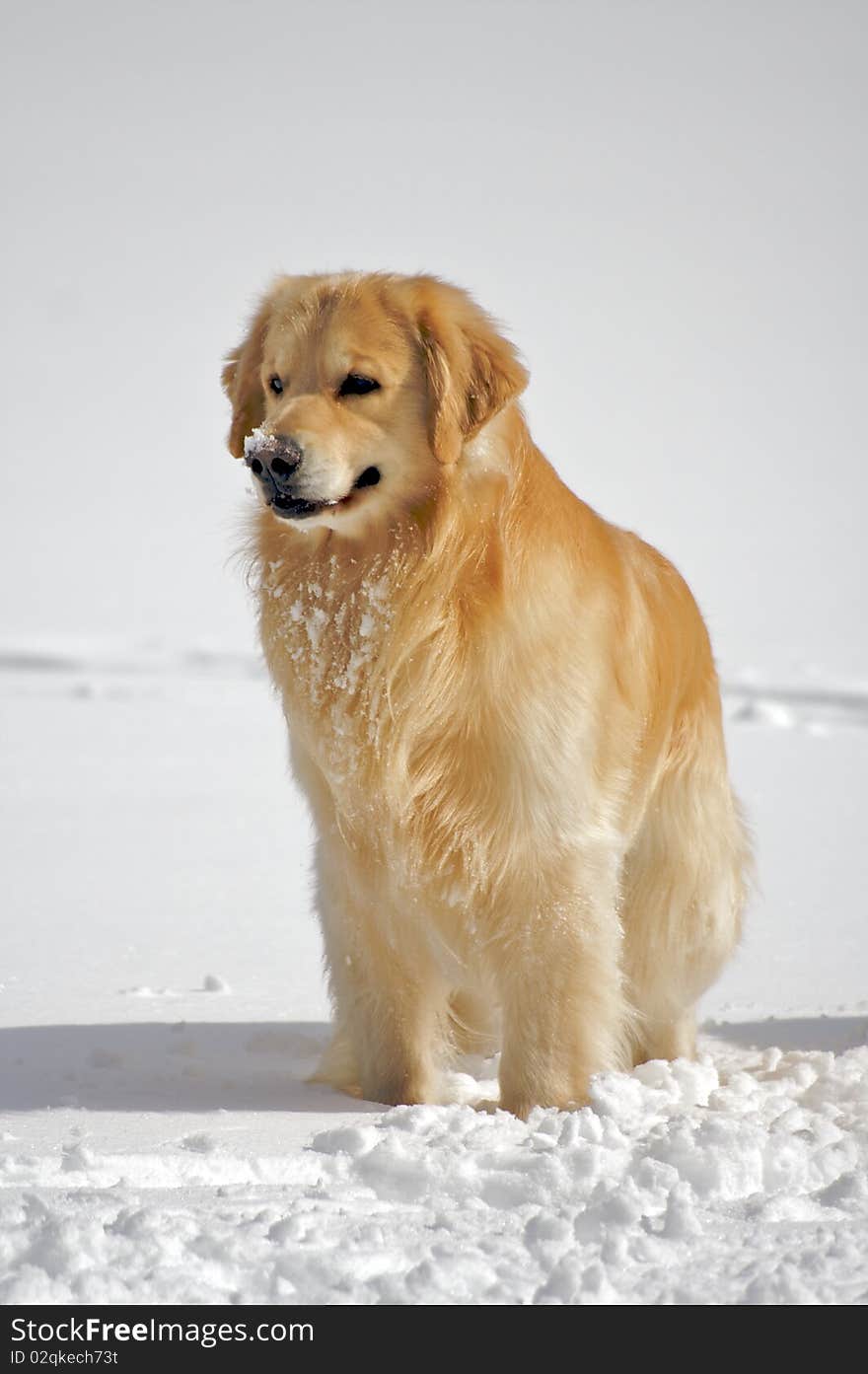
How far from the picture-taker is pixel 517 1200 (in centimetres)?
276

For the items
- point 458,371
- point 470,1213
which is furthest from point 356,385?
point 470,1213

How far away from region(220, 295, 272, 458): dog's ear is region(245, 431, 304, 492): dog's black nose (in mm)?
464

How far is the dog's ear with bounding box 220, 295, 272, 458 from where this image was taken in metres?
3.54

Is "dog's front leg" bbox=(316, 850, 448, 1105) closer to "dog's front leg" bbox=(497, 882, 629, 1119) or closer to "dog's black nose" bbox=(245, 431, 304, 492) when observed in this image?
"dog's front leg" bbox=(497, 882, 629, 1119)

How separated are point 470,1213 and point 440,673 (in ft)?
3.60

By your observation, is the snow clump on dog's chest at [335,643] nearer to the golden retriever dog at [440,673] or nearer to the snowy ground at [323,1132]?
the golden retriever dog at [440,673]

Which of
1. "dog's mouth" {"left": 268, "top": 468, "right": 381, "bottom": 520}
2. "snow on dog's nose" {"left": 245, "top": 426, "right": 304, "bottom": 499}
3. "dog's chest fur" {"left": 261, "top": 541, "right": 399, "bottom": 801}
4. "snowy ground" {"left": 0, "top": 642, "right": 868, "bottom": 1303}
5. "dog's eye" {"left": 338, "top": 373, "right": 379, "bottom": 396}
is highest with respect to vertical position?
"dog's eye" {"left": 338, "top": 373, "right": 379, "bottom": 396}

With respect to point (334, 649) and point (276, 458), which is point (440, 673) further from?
point (276, 458)

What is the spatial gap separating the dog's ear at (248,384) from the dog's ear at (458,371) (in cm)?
39

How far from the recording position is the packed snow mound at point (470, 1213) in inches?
95.4

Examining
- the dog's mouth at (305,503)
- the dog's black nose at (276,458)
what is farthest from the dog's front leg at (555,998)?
the dog's black nose at (276,458)

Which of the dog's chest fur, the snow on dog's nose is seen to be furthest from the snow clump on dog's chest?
the snow on dog's nose

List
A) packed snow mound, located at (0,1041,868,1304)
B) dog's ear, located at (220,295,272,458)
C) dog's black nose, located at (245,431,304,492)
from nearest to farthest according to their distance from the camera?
1. packed snow mound, located at (0,1041,868,1304)
2. dog's black nose, located at (245,431,304,492)
3. dog's ear, located at (220,295,272,458)

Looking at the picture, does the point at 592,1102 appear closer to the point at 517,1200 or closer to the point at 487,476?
the point at 517,1200
